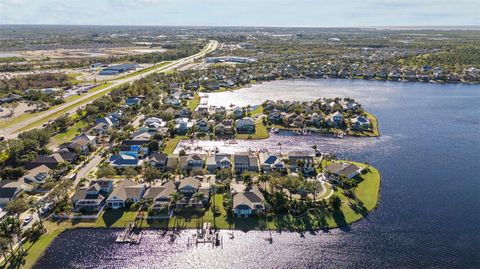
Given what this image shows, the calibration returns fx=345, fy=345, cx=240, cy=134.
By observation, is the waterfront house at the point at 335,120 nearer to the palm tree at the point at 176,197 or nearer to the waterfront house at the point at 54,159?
the palm tree at the point at 176,197

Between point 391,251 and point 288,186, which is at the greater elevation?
point 288,186

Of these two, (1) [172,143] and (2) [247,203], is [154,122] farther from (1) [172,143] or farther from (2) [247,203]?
(2) [247,203]

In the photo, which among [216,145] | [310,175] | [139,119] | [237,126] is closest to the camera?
[310,175]

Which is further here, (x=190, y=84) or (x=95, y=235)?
(x=190, y=84)

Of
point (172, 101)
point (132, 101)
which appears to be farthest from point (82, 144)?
point (172, 101)

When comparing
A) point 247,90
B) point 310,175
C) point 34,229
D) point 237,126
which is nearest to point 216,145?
point 237,126

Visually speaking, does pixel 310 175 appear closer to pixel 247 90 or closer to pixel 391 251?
pixel 391 251

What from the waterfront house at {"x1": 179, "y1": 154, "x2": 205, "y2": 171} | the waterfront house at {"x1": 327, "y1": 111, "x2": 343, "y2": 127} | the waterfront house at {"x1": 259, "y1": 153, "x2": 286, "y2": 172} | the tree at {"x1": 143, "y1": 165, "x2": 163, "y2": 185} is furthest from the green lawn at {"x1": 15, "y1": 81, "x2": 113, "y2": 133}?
the waterfront house at {"x1": 327, "y1": 111, "x2": 343, "y2": 127}

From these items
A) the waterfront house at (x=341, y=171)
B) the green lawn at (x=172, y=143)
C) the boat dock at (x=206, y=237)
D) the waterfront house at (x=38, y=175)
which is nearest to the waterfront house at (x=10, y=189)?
the waterfront house at (x=38, y=175)
